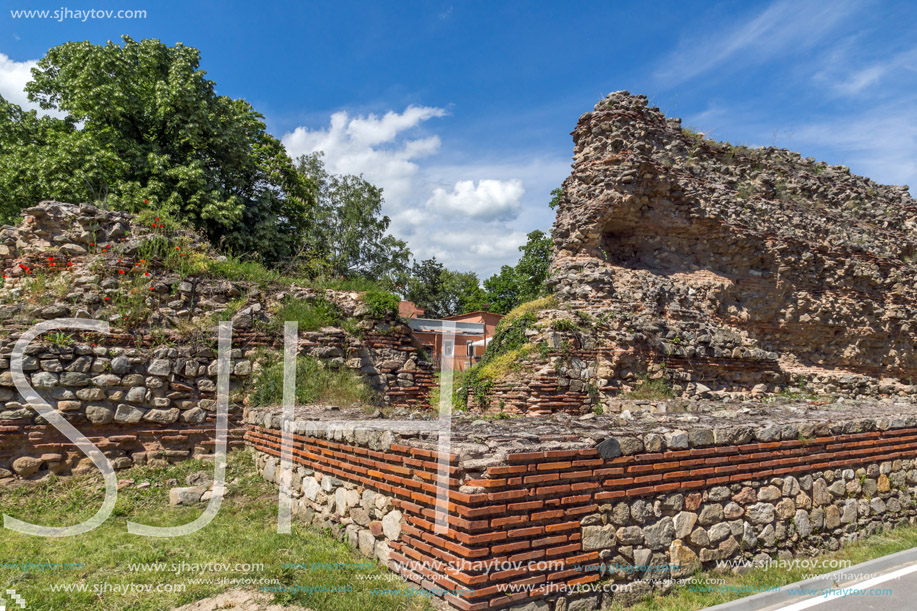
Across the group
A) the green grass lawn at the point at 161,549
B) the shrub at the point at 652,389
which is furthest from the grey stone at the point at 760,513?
the shrub at the point at 652,389

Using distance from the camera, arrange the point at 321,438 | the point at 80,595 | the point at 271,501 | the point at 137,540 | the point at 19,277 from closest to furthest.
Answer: the point at 80,595
the point at 137,540
the point at 321,438
the point at 271,501
the point at 19,277

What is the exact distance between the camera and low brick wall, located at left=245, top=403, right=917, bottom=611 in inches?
136

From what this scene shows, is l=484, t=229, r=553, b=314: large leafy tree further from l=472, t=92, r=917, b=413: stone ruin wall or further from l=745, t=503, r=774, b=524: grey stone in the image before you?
l=745, t=503, r=774, b=524: grey stone

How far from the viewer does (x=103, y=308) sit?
713 centimetres

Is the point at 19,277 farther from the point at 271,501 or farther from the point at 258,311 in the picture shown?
the point at 271,501

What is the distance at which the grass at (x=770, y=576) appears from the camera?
397cm

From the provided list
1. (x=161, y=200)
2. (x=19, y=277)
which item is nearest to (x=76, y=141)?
(x=161, y=200)

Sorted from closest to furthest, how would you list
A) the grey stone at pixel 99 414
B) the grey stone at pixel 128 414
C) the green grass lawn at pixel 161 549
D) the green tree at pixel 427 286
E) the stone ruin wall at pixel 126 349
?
the green grass lawn at pixel 161 549
the stone ruin wall at pixel 126 349
the grey stone at pixel 99 414
the grey stone at pixel 128 414
the green tree at pixel 427 286

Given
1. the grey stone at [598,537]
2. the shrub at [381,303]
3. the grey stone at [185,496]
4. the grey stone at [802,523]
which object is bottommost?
the grey stone at [185,496]

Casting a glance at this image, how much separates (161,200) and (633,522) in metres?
13.9

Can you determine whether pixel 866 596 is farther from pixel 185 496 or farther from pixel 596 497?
pixel 185 496

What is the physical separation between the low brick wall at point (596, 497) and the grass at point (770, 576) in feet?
0.34

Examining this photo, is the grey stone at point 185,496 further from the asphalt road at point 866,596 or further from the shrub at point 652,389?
the shrub at point 652,389

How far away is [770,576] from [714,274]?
9.58 m
